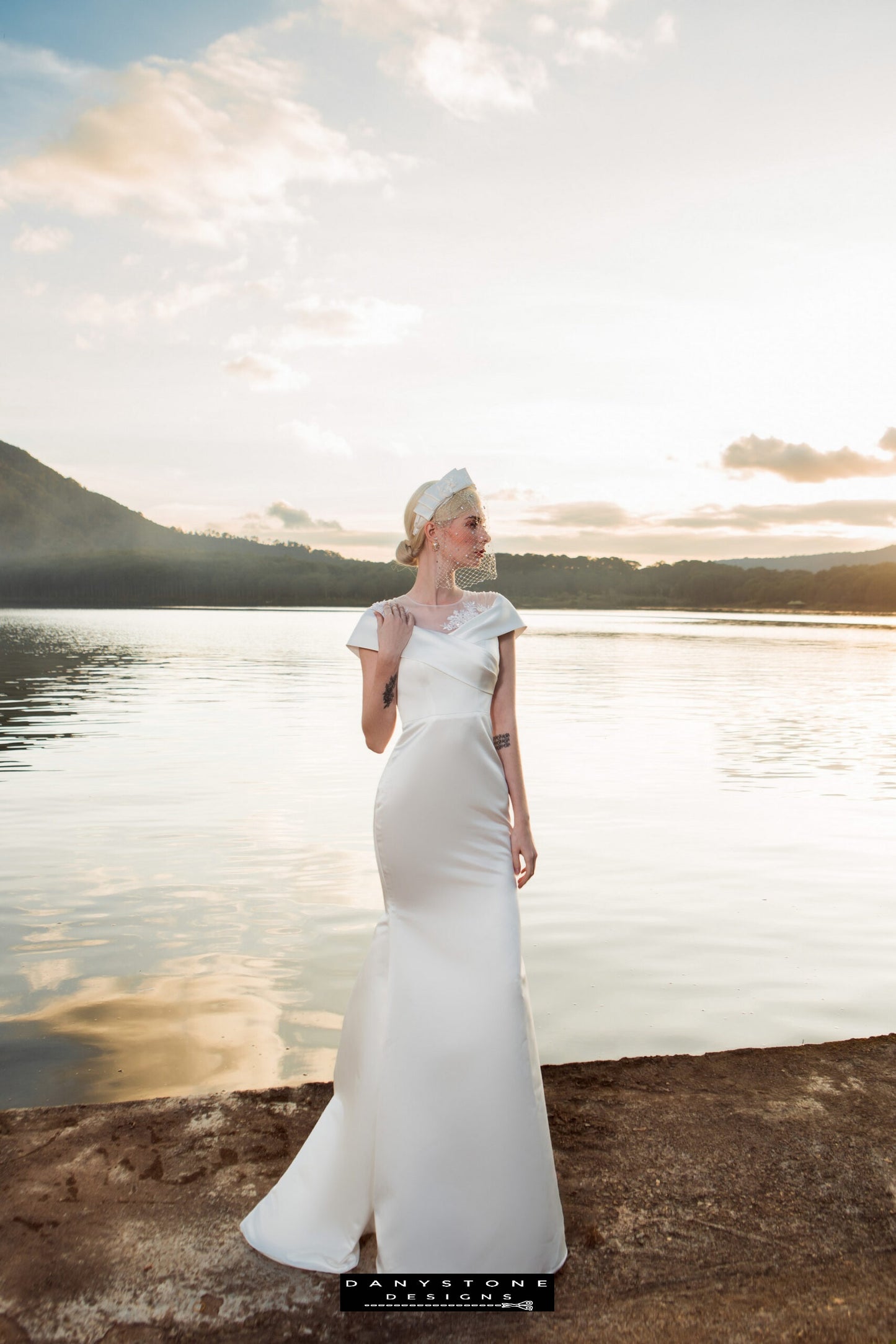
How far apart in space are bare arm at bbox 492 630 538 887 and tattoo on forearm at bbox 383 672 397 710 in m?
0.33

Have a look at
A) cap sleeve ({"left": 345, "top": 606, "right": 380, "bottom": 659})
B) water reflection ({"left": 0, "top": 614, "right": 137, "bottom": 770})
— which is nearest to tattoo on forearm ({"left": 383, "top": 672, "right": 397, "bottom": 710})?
cap sleeve ({"left": 345, "top": 606, "right": 380, "bottom": 659})

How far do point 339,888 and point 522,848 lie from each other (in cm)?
551

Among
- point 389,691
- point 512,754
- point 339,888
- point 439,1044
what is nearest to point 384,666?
point 389,691

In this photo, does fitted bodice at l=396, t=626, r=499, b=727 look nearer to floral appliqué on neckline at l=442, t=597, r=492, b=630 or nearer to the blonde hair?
floral appliqué on neckline at l=442, t=597, r=492, b=630

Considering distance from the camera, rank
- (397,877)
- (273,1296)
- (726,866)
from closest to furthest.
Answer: (273,1296), (397,877), (726,866)

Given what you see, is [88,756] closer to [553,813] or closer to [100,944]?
[553,813]

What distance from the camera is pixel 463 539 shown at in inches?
135

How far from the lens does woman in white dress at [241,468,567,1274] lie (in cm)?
294

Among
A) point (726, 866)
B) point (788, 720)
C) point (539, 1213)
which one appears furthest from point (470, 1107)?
point (788, 720)

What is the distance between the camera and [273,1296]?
111 inches

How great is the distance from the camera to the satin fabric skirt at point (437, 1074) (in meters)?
2.93

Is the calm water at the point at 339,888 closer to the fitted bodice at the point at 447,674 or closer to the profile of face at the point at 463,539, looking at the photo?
the fitted bodice at the point at 447,674

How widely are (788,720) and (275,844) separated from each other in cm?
1423

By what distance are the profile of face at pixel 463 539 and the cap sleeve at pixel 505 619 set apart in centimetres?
17
